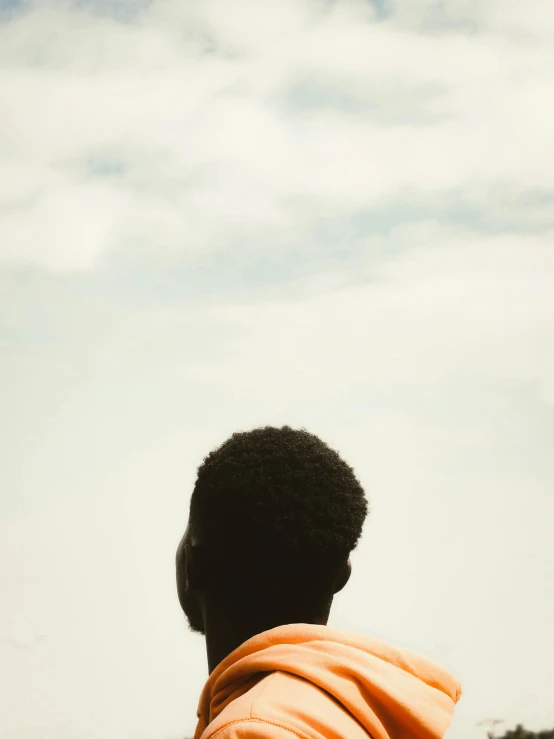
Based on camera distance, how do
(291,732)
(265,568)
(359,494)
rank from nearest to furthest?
(291,732) → (265,568) → (359,494)

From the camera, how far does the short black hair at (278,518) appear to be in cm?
295

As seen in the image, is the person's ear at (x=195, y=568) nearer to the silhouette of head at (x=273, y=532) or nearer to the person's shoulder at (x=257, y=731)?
the silhouette of head at (x=273, y=532)

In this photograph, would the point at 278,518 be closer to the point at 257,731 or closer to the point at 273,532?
the point at 273,532

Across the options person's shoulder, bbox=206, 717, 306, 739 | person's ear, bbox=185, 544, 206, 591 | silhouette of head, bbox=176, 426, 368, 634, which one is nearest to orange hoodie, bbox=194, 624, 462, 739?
person's shoulder, bbox=206, 717, 306, 739

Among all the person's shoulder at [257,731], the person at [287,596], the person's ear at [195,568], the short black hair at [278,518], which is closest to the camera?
the person's shoulder at [257,731]

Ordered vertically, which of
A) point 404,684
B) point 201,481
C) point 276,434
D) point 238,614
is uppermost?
point 276,434

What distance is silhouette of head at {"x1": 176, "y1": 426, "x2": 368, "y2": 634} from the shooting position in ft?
9.67

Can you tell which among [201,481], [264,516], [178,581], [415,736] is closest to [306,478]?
[264,516]

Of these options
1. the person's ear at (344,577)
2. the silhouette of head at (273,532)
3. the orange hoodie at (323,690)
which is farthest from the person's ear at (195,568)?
the person's ear at (344,577)

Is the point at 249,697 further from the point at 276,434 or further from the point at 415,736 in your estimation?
the point at 276,434

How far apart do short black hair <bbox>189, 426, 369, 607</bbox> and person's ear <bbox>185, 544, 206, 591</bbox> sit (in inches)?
1.8

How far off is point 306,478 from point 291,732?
1031mm

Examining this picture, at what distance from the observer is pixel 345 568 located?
3.07 metres

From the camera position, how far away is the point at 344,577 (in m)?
3.08
